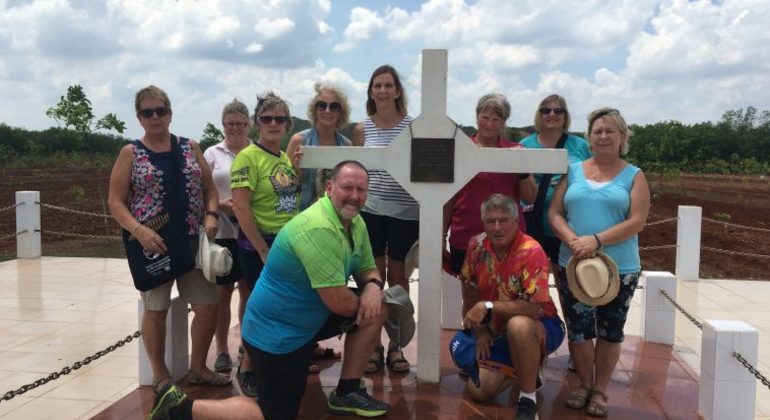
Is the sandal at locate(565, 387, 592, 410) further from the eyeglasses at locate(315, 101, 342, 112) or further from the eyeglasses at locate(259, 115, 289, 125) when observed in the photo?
the eyeglasses at locate(259, 115, 289, 125)

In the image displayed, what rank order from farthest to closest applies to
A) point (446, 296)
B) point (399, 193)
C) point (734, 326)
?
point (446, 296) < point (399, 193) < point (734, 326)

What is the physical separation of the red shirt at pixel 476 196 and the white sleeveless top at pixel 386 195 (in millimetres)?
288

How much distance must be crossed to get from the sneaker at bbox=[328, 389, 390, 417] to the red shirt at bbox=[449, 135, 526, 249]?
1.17 meters

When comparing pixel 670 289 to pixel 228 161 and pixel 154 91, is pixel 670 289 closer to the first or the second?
pixel 228 161

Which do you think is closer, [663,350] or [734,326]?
[734,326]

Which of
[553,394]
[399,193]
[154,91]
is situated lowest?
[553,394]

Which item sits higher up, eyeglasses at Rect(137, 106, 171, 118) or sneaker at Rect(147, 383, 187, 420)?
eyeglasses at Rect(137, 106, 171, 118)

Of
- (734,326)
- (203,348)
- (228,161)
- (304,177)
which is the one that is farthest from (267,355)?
(734,326)

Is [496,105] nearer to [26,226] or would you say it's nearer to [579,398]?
[579,398]

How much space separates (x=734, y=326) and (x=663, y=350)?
1.51 m

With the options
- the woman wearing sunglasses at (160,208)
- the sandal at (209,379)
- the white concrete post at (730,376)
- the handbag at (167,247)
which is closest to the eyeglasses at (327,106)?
the woman wearing sunglasses at (160,208)

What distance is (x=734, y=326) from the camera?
11.4ft

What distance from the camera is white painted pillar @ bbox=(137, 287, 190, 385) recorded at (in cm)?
405

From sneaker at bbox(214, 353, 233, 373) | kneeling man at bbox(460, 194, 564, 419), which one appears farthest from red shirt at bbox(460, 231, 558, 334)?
sneaker at bbox(214, 353, 233, 373)
